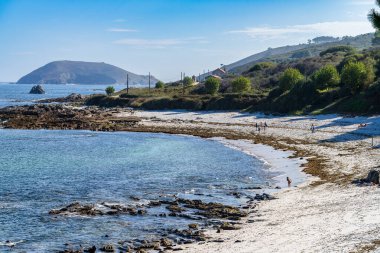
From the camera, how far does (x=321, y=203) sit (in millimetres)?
26484

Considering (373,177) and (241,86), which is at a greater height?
(241,86)

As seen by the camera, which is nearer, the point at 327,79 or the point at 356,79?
the point at 356,79

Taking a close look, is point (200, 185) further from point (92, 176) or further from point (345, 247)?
point (345, 247)

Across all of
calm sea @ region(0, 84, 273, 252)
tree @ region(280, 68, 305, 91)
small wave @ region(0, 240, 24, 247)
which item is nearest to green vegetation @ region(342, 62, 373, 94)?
tree @ region(280, 68, 305, 91)

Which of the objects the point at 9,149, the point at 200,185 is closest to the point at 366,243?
the point at 200,185

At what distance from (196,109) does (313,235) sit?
7894 cm

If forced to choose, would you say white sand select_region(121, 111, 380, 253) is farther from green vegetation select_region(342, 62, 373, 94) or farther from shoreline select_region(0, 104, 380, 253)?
green vegetation select_region(342, 62, 373, 94)

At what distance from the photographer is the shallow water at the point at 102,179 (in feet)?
80.1

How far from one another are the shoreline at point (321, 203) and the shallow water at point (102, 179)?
4087 millimetres

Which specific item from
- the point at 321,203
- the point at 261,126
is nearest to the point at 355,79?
the point at 261,126

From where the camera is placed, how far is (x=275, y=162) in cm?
4375

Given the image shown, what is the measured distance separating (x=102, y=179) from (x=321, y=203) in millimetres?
19001

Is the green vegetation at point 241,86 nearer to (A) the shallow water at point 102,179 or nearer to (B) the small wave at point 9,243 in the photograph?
(A) the shallow water at point 102,179

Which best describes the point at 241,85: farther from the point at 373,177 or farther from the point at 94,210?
the point at 94,210
